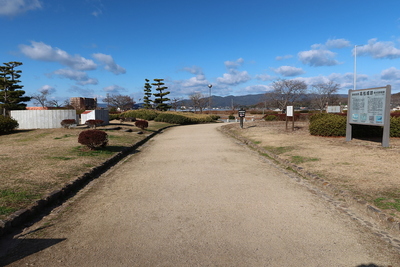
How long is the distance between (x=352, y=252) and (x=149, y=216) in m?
2.80

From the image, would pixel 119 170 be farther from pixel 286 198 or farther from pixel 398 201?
pixel 398 201

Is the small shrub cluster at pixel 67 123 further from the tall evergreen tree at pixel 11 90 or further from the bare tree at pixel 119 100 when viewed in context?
the bare tree at pixel 119 100

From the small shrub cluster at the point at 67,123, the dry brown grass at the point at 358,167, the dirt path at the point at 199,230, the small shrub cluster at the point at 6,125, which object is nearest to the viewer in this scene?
the dirt path at the point at 199,230

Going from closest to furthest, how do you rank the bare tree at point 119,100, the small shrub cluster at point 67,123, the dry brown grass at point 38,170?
1. the dry brown grass at point 38,170
2. the small shrub cluster at point 67,123
3. the bare tree at point 119,100

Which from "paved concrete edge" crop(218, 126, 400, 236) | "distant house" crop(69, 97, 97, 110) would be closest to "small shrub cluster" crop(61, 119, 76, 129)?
"paved concrete edge" crop(218, 126, 400, 236)

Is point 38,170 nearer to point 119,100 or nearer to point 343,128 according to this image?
point 343,128

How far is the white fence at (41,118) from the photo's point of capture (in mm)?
19703

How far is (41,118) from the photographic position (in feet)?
64.8

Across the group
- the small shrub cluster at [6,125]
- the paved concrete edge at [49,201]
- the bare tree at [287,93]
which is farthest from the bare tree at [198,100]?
the paved concrete edge at [49,201]

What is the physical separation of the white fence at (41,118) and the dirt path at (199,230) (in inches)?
606

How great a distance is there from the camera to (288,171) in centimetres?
771

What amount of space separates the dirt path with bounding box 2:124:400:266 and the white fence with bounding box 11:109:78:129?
1540 cm

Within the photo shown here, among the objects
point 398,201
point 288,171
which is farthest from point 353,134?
point 398,201

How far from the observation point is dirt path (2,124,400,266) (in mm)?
3066
